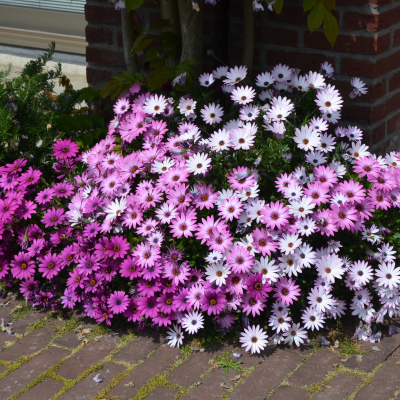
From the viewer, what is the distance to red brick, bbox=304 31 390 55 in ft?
10.5

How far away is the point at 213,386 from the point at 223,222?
716 millimetres

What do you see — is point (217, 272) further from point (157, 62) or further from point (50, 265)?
point (157, 62)

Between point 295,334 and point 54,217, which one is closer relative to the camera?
point 295,334

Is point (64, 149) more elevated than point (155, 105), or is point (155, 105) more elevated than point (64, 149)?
point (155, 105)

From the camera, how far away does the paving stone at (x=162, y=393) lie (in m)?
2.40

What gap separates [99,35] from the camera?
3875mm

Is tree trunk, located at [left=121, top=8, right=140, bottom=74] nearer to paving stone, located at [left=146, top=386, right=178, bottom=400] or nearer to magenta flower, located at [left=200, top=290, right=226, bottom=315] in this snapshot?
magenta flower, located at [left=200, top=290, right=226, bottom=315]

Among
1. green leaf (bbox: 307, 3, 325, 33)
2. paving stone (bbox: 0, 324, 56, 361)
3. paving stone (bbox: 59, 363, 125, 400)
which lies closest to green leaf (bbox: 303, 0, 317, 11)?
green leaf (bbox: 307, 3, 325, 33)

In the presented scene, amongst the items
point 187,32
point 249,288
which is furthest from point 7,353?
point 187,32

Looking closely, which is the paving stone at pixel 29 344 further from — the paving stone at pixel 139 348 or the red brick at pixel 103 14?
the red brick at pixel 103 14

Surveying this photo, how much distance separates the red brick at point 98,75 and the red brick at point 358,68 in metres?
1.52

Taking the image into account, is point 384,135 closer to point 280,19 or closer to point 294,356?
point 280,19

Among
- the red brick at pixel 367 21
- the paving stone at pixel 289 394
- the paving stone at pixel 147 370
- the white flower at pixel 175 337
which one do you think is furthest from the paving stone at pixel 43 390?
the red brick at pixel 367 21

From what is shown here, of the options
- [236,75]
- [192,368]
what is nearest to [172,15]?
[236,75]
